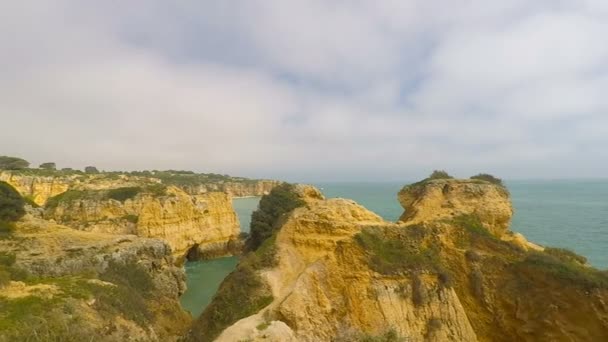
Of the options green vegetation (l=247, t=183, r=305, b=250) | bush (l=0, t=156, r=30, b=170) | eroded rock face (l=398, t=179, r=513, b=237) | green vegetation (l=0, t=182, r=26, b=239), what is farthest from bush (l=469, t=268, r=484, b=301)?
bush (l=0, t=156, r=30, b=170)

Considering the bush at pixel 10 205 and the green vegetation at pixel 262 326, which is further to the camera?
the bush at pixel 10 205

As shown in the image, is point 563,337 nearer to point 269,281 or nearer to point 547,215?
point 269,281

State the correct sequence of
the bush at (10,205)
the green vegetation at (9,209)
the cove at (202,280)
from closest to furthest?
the green vegetation at (9,209) < the bush at (10,205) < the cove at (202,280)

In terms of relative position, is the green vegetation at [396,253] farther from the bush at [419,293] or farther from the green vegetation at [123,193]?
the green vegetation at [123,193]

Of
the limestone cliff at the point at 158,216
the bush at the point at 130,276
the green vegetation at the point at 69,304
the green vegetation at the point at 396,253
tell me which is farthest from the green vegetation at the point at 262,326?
the limestone cliff at the point at 158,216

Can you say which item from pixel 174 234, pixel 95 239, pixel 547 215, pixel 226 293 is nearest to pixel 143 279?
pixel 95 239

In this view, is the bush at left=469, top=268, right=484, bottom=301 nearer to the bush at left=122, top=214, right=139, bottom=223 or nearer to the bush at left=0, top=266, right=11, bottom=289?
the bush at left=0, top=266, right=11, bottom=289

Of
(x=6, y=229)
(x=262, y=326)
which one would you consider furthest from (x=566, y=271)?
(x=6, y=229)
